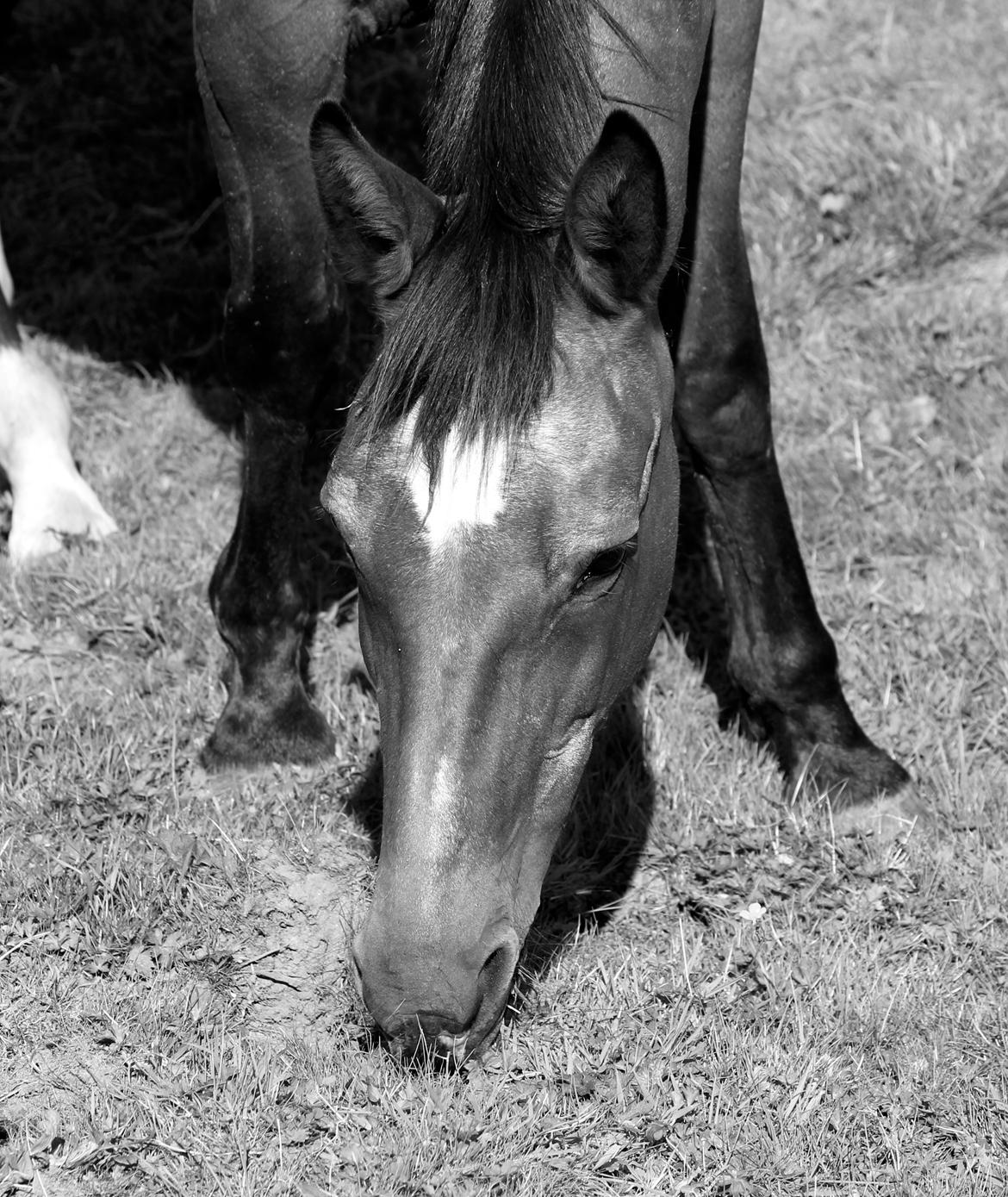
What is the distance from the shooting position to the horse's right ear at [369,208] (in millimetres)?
2707

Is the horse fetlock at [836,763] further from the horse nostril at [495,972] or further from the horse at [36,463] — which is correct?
the horse at [36,463]

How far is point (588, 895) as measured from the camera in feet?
11.3

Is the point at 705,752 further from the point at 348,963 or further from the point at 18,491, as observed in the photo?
the point at 18,491

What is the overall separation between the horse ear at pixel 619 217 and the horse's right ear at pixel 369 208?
300 mm

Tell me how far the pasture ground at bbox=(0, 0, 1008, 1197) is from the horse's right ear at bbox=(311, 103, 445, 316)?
1.37 metres

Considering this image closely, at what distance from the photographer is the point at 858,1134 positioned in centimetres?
279

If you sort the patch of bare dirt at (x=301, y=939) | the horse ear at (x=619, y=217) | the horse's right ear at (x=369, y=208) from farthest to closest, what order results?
1. the patch of bare dirt at (x=301, y=939)
2. the horse's right ear at (x=369, y=208)
3. the horse ear at (x=619, y=217)

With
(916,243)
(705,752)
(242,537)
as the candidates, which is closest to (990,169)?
(916,243)

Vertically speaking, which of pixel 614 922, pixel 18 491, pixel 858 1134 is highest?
pixel 858 1134

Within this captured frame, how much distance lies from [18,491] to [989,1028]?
3.28 m

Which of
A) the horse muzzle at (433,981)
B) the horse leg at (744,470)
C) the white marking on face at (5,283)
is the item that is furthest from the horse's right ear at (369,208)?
the white marking on face at (5,283)

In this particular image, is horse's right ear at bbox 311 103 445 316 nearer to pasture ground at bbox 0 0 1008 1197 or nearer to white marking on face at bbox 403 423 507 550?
white marking on face at bbox 403 423 507 550

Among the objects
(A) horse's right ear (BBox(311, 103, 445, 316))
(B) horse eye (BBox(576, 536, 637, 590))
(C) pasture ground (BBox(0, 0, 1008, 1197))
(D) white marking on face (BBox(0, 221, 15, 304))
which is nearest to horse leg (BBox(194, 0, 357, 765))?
(C) pasture ground (BBox(0, 0, 1008, 1197))

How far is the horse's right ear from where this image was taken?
2.71 metres
